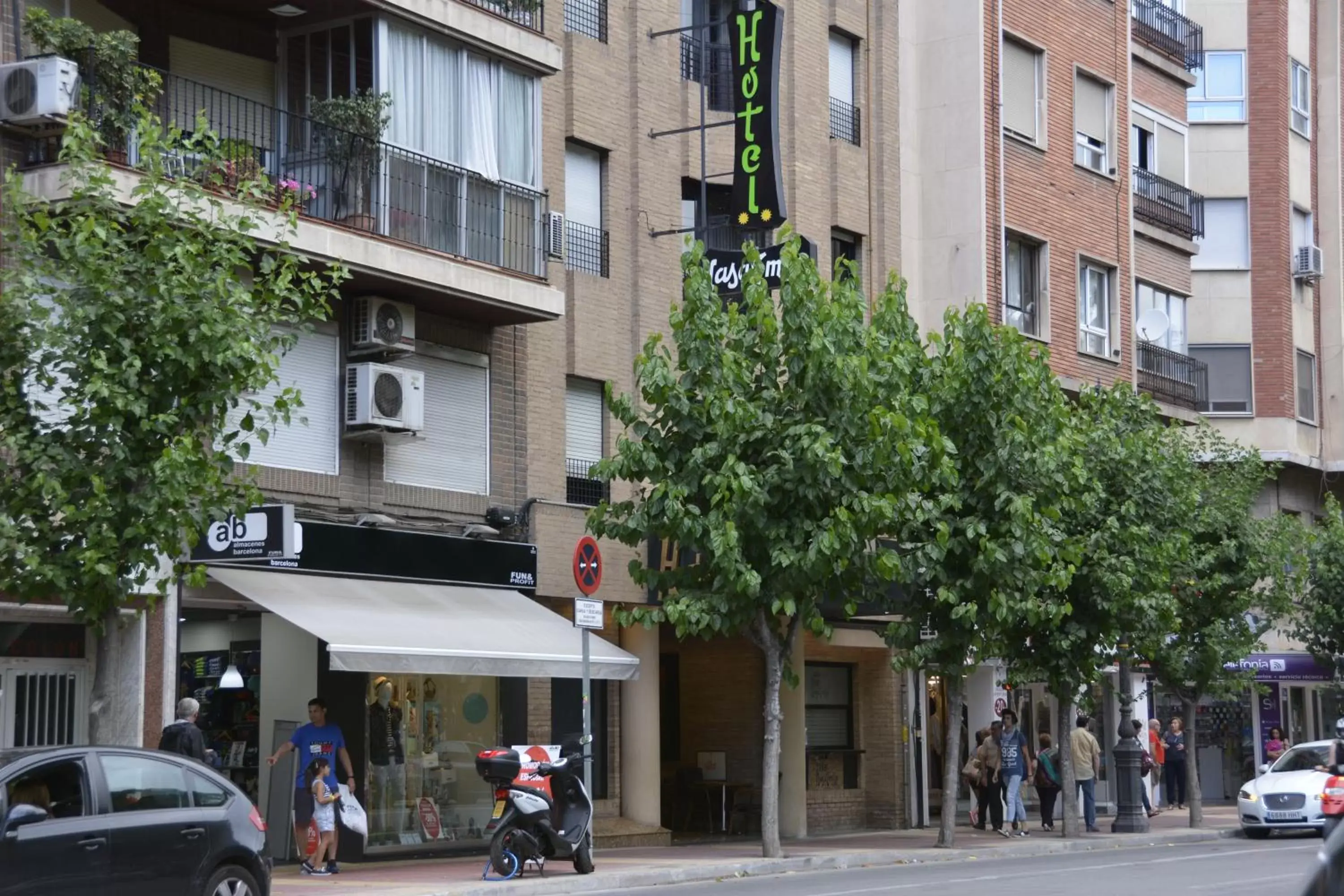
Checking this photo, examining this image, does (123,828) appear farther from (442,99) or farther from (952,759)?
(952,759)

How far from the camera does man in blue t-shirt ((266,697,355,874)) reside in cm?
2061

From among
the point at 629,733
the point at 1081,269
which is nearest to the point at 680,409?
the point at 629,733

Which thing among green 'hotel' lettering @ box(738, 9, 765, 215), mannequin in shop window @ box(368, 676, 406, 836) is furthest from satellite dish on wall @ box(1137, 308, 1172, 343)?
mannequin in shop window @ box(368, 676, 406, 836)

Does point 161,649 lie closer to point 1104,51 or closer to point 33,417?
point 33,417

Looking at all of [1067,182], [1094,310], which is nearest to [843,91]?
[1067,182]

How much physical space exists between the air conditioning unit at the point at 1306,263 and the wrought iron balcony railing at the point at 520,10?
25.6 metres

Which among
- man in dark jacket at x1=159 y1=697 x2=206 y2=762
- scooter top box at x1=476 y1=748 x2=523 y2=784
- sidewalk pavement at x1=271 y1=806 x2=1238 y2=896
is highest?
man in dark jacket at x1=159 y1=697 x2=206 y2=762

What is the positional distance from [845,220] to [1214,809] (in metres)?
16.1

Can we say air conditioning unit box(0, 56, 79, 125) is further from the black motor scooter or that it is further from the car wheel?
the car wheel

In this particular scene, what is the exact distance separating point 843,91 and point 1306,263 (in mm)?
17777

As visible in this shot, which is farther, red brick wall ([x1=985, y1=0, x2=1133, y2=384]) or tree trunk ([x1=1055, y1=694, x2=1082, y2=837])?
red brick wall ([x1=985, y1=0, x2=1133, y2=384])

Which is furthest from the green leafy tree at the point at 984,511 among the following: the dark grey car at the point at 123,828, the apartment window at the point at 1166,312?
the apartment window at the point at 1166,312

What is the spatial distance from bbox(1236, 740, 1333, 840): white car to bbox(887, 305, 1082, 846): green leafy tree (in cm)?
550

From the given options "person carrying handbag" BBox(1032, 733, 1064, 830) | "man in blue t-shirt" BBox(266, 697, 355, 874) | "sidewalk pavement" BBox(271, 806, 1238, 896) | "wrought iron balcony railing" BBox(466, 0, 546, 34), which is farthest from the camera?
"person carrying handbag" BBox(1032, 733, 1064, 830)
